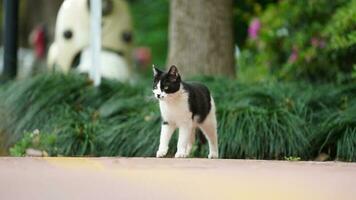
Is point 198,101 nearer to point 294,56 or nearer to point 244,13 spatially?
point 294,56

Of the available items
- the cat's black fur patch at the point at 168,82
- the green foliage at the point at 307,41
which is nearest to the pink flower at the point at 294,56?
the green foliage at the point at 307,41

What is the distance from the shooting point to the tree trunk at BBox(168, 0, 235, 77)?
1089 cm

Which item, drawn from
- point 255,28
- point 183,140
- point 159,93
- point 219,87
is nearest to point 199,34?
point 219,87

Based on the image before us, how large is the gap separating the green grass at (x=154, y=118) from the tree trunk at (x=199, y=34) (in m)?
0.82

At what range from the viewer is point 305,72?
11492 mm

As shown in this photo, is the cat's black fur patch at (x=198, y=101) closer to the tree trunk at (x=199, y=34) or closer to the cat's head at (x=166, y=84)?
the cat's head at (x=166, y=84)

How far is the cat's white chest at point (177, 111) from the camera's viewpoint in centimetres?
697

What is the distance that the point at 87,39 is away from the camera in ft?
43.0

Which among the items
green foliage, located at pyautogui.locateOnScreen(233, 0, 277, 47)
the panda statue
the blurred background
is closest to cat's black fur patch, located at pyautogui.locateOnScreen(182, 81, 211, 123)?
the blurred background

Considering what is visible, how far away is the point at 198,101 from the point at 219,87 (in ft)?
8.61

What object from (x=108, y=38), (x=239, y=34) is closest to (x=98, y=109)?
(x=108, y=38)

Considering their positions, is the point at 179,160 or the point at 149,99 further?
the point at 149,99

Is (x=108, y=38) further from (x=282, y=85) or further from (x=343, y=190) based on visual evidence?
(x=343, y=190)

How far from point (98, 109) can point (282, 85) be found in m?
2.02
